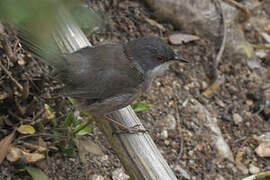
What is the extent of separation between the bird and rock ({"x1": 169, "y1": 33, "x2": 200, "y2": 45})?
1.86 m

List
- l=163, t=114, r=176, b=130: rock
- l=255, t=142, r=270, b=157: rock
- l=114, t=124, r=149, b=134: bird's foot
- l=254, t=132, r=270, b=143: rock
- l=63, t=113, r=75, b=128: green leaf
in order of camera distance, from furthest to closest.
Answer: l=254, t=132, r=270, b=143: rock < l=255, t=142, r=270, b=157: rock < l=163, t=114, r=176, b=130: rock < l=63, t=113, r=75, b=128: green leaf < l=114, t=124, r=149, b=134: bird's foot

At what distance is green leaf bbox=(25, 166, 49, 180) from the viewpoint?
354 cm

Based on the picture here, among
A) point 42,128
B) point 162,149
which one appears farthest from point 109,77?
point 162,149

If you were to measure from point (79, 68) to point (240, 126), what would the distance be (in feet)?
8.84

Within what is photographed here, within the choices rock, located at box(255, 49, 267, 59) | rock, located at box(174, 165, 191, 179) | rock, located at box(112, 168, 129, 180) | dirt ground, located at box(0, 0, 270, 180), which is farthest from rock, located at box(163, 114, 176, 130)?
rock, located at box(255, 49, 267, 59)

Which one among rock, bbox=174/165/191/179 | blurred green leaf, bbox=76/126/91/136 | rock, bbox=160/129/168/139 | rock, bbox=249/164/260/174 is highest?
blurred green leaf, bbox=76/126/91/136

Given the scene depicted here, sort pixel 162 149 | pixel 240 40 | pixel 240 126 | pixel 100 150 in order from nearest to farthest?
pixel 100 150
pixel 162 149
pixel 240 126
pixel 240 40

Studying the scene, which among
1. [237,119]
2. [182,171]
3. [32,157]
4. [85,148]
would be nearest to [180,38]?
[237,119]

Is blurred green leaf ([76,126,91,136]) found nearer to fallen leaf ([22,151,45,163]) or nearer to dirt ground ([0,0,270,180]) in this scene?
dirt ground ([0,0,270,180])

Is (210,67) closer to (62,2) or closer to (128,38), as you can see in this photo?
(128,38)

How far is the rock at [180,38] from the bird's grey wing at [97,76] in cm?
208

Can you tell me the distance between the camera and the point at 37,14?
1276 mm

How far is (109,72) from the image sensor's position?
3.70 m

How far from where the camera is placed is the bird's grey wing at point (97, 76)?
3615 mm
